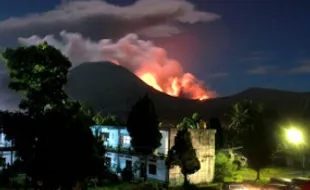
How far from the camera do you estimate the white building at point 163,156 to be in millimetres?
40656

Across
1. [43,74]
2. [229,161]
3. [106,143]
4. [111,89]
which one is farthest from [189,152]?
[111,89]

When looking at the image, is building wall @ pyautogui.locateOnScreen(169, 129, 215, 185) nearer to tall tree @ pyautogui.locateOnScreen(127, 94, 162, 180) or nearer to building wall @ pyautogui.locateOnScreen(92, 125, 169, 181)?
building wall @ pyautogui.locateOnScreen(92, 125, 169, 181)

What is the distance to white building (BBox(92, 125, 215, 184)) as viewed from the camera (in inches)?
1601

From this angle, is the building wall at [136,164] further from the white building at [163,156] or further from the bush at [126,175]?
the bush at [126,175]

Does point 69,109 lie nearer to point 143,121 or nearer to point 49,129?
point 49,129

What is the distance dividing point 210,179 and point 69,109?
83.4 ft

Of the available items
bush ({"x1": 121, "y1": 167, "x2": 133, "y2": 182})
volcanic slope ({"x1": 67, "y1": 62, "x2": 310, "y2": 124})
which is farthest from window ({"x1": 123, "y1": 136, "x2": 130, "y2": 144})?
volcanic slope ({"x1": 67, "y1": 62, "x2": 310, "y2": 124})

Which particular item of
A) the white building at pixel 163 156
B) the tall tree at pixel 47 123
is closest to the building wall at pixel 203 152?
the white building at pixel 163 156

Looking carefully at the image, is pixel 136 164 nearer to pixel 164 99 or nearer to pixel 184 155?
pixel 184 155

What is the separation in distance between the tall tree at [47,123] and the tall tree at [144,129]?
57.8 feet

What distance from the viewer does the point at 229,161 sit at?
46.9 m

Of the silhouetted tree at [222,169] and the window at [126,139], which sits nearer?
the silhouetted tree at [222,169]

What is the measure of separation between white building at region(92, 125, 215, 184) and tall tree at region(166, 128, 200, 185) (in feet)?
6.72

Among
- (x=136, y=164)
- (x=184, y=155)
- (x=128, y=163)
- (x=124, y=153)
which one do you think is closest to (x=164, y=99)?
(x=124, y=153)
